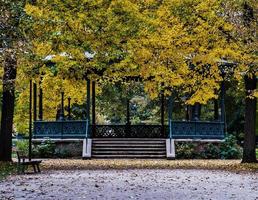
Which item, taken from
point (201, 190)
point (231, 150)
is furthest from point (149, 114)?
point (201, 190)

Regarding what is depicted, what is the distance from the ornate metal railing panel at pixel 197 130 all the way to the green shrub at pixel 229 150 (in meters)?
0.86

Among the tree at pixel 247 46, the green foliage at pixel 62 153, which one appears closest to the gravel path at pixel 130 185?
the tree at pixel 247 46

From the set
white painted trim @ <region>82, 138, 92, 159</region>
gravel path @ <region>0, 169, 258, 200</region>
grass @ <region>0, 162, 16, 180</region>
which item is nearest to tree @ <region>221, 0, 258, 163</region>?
gravel path @ <region>0, 169, 258, 200</region>

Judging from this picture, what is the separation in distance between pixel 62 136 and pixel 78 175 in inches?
476

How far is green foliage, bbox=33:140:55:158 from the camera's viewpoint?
30422mm

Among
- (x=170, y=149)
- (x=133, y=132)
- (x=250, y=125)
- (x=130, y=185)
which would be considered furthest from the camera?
(x=133, y=132)

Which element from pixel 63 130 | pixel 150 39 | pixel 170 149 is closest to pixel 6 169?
pixel 150 39

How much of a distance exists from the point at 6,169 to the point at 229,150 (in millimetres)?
14602

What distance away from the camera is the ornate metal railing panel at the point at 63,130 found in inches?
1195

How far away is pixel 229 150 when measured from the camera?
1224 inches

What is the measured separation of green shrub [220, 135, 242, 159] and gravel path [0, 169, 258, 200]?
11073 millimetres

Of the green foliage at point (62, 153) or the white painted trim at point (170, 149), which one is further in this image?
the green foliage at point (62, 153)

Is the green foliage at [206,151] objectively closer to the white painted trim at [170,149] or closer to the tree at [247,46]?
the white painted trim at [170,149]

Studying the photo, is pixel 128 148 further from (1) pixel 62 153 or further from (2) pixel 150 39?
(2) pixel 150 39
